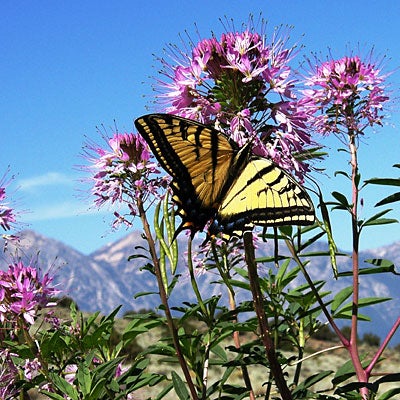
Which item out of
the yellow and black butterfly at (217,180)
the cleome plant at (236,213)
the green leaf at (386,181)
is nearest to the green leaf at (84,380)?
the cleome plant at (236,213)

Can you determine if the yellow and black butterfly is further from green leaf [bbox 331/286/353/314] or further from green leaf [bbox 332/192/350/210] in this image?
green leaf [bbox 331/286/353/314]

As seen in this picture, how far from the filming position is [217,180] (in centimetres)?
393

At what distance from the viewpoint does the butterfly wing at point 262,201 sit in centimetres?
332

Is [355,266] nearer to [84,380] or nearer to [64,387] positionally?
[84,380]

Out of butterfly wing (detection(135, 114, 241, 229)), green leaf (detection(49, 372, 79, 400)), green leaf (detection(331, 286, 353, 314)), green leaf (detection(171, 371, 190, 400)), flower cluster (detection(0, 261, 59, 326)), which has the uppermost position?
butterfly wing (detection(135, 114, 241, 229))

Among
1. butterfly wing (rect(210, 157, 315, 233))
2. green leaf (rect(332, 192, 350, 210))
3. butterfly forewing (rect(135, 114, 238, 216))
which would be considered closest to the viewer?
butterfly wing (rect(210, 157, 315, 233))

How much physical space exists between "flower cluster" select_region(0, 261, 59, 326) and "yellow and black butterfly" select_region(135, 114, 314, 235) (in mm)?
1546

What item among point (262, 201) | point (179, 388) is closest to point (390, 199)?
point (262, 201)

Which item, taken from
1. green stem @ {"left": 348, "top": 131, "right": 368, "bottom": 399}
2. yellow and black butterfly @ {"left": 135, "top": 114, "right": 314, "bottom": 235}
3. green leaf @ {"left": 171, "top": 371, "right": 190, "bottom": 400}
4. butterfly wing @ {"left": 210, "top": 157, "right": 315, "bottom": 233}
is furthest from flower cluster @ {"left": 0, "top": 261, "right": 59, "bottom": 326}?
green stem @ {"left": 348, "top": 131, "right": 368, "bottom": 399}

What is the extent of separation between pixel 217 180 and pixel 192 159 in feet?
0.75

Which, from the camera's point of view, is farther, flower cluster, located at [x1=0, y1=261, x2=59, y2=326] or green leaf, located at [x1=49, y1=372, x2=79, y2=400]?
flower cluster, located at [x1=0, y1=261, x2=59, y2=326]

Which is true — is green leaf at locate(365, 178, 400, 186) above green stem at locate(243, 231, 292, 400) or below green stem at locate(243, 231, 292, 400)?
above

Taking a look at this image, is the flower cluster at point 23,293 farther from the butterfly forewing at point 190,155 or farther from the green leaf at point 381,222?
the green leaf at point 381,222

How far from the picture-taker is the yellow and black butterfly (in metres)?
3.48
